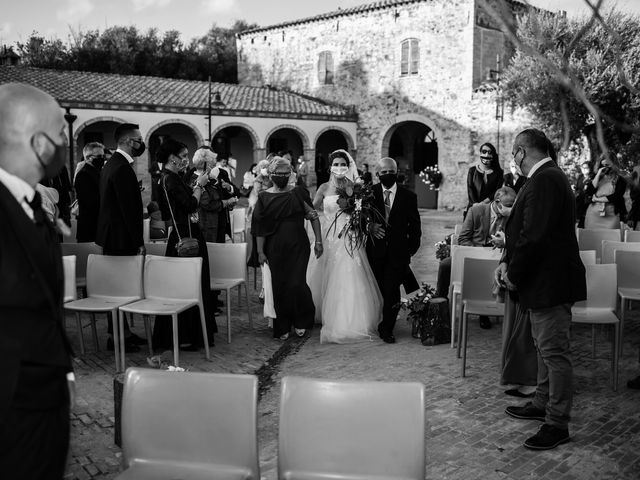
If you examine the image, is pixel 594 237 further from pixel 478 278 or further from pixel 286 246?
pixel 286 246

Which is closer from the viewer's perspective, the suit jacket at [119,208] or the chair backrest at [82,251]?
the suit jacket at [119,208]

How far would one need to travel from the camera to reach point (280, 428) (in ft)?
7.93

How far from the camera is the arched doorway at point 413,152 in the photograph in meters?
26.5

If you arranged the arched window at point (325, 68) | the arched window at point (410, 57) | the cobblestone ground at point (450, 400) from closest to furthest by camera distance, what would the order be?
1. the cobblestone ground at point (450, 400)
2. the arched window at point (410, 57)
3. the arched window at point (325, 68)

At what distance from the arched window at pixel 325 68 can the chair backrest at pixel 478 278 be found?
23689mm

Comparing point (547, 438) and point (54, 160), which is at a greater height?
point (54, 160)

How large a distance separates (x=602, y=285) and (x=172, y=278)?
139 inches

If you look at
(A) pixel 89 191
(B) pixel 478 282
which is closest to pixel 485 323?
(B) pixel 478 282

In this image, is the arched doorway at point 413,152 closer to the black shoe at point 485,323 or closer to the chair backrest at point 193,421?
the black shoe at point 485,323

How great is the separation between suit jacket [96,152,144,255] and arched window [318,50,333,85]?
23.5 metres

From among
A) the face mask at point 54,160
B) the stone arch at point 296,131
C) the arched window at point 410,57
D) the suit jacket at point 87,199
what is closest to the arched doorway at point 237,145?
the stone arch at point 296,131

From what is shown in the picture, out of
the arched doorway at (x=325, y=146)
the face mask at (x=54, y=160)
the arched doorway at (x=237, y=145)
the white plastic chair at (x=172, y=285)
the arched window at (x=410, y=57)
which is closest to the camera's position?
the face mask at (x=54, y=160)

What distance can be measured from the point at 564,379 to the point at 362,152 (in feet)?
79.1

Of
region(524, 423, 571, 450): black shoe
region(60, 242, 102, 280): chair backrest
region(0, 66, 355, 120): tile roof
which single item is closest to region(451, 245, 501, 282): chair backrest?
region(524, 423, 571, 450): black shoe
